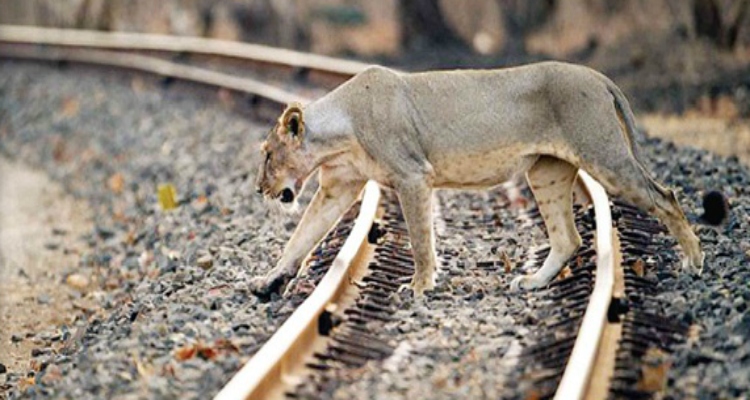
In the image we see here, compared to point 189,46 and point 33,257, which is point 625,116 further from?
point 189,46

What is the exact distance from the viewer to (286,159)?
714 cm

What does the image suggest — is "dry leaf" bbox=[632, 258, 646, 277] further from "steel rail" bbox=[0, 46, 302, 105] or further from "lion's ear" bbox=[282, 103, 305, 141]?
"steel rail" bbox=[0, 46, 302, 105]

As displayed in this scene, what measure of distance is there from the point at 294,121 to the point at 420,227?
2.79 ft

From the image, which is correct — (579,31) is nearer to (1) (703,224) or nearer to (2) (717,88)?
(2) (717,88)

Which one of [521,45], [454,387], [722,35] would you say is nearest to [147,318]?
[454,387]

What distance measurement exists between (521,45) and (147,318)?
1377 cm

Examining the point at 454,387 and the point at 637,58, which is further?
the point at 637,58

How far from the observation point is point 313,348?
6316 mm

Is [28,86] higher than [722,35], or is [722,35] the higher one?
[722,35]

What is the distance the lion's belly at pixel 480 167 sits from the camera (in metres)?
7.07

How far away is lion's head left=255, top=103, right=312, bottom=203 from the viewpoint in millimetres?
7055

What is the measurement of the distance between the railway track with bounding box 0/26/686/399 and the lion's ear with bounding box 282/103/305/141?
731 mm

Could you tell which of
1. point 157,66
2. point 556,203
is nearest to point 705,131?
point 556,203

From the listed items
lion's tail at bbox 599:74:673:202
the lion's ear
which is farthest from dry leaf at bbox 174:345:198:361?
lion's tail at bbox 599:74:673:202
